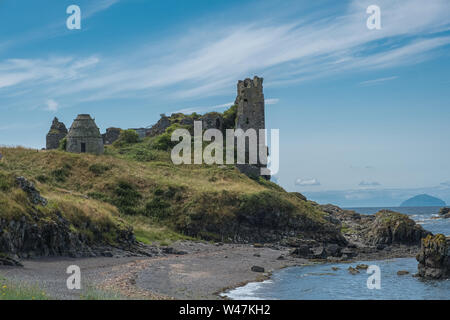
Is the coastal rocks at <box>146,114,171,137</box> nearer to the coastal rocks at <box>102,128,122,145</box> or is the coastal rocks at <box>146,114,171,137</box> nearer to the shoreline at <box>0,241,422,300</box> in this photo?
the coastal rocks at <box>102,128,122,145</box>

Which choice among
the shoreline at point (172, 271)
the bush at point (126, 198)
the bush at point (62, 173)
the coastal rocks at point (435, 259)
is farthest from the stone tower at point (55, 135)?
the coastal rocks at point (435, 259)

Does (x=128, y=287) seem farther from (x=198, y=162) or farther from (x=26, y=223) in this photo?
(x=198, y=162)

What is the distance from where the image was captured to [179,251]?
36.0m

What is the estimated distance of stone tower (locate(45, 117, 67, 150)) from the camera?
264ft

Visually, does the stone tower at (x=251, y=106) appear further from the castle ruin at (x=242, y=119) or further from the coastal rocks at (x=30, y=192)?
the coastal rocks at (x=30, y=192)

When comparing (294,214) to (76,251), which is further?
(294,214)

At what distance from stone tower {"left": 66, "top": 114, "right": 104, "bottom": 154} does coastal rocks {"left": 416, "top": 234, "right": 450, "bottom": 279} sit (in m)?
45.6

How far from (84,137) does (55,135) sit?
65.9 feet

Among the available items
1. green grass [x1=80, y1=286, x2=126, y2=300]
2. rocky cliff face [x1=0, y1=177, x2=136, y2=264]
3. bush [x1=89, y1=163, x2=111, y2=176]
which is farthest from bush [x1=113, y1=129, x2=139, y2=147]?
green grass [x1=80, y1=286, x2=126, y2=300]

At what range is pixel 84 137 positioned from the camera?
63.3 metres

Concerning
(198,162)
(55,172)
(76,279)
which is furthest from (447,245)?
(198,162)

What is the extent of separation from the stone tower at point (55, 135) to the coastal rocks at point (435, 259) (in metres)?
66.0
